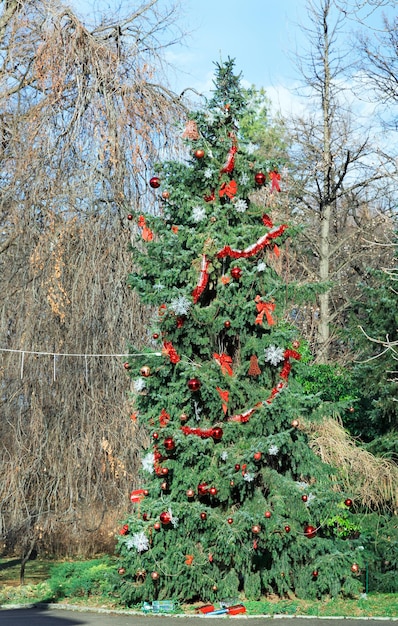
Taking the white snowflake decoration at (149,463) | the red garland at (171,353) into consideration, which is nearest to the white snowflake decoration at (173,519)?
the white snowflake decoration at (149,463)

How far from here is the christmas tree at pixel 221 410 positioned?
365 inches

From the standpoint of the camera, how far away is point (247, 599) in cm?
930

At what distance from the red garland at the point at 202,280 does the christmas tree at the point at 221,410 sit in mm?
22

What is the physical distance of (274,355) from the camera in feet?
31.1

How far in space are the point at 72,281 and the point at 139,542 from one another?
308cm

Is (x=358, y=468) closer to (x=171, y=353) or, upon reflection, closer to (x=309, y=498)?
(x=309, y=498)

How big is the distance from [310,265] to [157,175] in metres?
12.9

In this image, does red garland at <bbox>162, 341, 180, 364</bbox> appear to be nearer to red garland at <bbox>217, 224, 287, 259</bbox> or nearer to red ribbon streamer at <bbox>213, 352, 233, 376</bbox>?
red ribbon streamer at <bbox>213, 352, 233, 376</bbox>

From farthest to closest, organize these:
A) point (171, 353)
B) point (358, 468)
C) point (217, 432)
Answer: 1. point (358, 468)
2. point (171, 353)
3. point (217, 432)

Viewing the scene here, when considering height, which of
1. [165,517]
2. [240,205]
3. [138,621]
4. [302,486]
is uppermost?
[240,205]

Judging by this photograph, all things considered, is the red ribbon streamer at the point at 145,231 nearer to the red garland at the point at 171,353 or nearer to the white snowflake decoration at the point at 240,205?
the white snowflake decoration at the point at 240,205

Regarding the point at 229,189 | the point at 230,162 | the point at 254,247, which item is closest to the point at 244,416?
the point at 254,247

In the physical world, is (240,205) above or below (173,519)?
above

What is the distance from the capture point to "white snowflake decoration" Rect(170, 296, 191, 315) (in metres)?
9.41
